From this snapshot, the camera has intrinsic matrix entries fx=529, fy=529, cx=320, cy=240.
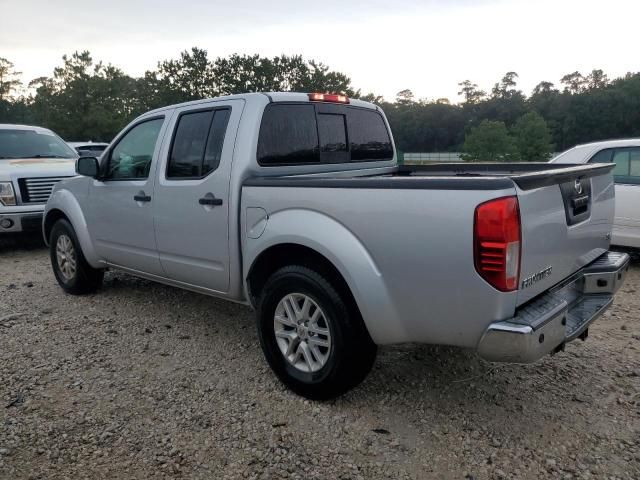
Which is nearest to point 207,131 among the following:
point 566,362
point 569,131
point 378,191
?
point 378,191

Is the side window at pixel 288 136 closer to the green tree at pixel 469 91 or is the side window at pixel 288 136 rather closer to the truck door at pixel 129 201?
the truck door at pixel 129 201

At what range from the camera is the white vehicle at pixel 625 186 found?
6.16 metres

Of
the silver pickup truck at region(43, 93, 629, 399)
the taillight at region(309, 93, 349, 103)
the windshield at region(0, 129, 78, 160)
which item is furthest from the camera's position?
the windshield at region(0, 129, 78, 160)

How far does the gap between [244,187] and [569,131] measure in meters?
83.2

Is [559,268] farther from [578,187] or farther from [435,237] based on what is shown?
[435,237]

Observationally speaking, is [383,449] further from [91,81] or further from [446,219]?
[91,81]

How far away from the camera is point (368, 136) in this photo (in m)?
4.55

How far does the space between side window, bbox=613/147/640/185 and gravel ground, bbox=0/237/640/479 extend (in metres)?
2.34

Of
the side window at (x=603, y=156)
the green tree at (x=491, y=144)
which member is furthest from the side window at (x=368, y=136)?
the green tree at (x=491, y=144)

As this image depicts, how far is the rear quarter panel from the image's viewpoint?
2467 millimetres

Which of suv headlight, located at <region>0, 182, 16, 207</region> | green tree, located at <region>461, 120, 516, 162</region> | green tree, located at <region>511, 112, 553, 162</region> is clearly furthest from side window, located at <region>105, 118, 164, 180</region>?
green tree, located at <region>511, 112, 553, 162</region>

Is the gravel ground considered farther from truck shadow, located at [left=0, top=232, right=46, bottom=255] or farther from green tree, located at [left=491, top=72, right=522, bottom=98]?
green tree, located at [left=491, top=72, right=522, bottom=98]

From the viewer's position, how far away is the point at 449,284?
2541 mm

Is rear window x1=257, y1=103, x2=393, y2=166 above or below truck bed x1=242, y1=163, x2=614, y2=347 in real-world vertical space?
above
